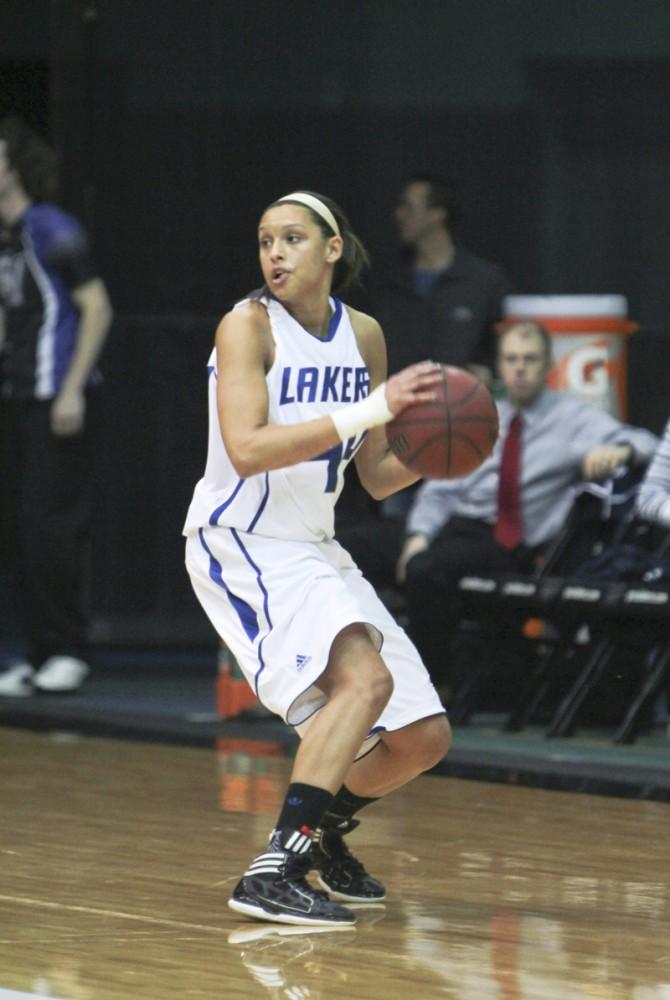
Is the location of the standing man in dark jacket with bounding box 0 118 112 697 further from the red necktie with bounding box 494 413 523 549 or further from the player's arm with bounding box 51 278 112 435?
the red necktie with bounding box 494 413 523 549

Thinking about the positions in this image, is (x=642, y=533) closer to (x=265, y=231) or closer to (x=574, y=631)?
(x=574, y=631)

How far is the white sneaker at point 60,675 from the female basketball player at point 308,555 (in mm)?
3768

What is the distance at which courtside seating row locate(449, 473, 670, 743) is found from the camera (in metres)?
7.83

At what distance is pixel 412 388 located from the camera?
4820 mm

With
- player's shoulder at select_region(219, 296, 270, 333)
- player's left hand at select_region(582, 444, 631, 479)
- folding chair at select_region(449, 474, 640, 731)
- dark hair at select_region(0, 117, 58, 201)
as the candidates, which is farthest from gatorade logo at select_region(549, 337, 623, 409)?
player's shoulder at select_region(219, 296, 270, 333)

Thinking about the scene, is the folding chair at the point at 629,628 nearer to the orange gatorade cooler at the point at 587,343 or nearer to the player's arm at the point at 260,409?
the orange gatorade cooler at the point at 587,343

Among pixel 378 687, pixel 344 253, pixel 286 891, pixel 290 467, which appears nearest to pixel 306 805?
pixel 286 891

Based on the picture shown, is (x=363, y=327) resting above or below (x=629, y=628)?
above

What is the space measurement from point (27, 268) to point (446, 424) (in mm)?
4379

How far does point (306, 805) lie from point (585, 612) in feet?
10.00

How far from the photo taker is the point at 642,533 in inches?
320

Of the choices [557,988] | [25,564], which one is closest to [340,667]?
[557,988]

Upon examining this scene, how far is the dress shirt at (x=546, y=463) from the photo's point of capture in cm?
830

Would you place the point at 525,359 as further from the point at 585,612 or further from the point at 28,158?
the point at 28,158
